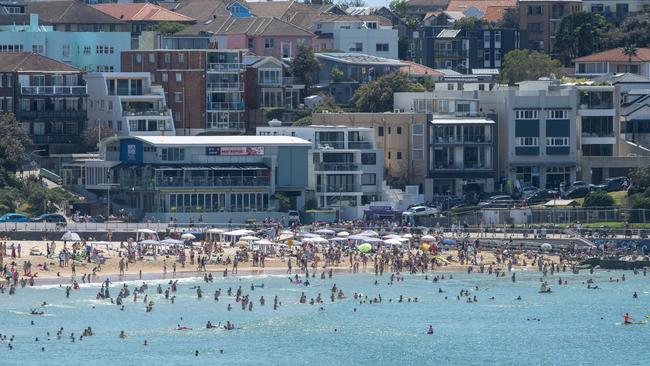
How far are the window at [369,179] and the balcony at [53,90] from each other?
21946mm

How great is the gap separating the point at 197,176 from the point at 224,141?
4.37 metres

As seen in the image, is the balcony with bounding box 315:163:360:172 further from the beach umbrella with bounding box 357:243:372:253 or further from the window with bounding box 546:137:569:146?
the beach umbrella with bounding box 357:243:372:253

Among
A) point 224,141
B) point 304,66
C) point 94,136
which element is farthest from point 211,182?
point 304,66

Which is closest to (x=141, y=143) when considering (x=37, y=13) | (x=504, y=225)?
(x=504, y=225)

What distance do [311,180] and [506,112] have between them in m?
16.4

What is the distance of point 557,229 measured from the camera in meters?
140

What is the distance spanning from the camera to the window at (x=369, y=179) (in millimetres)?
149375

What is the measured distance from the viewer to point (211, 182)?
14162 cm

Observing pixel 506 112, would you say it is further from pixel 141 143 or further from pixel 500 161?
pixel 141 143

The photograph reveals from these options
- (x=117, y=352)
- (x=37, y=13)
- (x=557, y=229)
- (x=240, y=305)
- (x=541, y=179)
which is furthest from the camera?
(x=37, y=13)

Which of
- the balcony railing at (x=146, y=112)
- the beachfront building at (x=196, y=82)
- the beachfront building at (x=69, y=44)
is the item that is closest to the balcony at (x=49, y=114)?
the balcony railing at (x=146, y=112)

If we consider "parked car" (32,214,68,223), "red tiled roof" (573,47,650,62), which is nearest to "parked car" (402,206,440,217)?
"parked car" (32,214,68,223)

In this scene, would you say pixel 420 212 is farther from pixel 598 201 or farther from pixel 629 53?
pixel 629 53

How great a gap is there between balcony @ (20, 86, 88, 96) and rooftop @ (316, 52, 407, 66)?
26.6 metres
